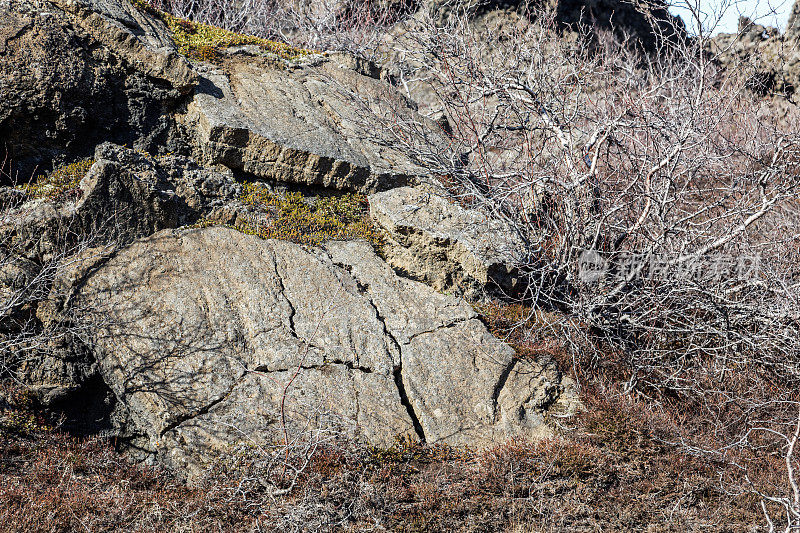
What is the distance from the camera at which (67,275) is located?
17.3 ft

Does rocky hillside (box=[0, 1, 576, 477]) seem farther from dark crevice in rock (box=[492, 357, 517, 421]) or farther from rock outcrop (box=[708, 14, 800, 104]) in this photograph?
rock outcrop (box=[708, 14, 800, 104])

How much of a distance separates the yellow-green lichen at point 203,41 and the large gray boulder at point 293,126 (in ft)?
1.23

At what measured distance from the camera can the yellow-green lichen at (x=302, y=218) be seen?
673 centimetres

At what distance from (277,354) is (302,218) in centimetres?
228

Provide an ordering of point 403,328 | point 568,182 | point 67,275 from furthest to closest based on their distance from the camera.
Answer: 1. point 568,182
2. point 403,328
3. point 67,275

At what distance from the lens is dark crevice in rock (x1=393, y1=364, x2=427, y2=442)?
5.20 metres

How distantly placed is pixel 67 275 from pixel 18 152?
2225 mm

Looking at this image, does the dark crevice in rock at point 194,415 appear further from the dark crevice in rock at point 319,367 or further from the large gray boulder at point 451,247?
the large gray boulder at point 451,247

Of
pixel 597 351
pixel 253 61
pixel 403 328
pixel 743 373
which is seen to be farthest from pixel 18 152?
pixel 743 373

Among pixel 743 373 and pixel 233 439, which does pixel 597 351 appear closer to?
pixel 743 373

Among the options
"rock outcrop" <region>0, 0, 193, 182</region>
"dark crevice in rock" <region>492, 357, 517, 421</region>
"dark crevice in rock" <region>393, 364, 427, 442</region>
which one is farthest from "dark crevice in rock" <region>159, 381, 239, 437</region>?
"rock outcrop" <region>0, 0, 193, 182</region>

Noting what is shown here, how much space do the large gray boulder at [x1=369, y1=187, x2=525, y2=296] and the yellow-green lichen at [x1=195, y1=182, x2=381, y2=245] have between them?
16.7 inches

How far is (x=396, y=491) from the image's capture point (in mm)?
4566

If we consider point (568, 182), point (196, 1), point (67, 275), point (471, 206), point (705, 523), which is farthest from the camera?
point (196, 1)
